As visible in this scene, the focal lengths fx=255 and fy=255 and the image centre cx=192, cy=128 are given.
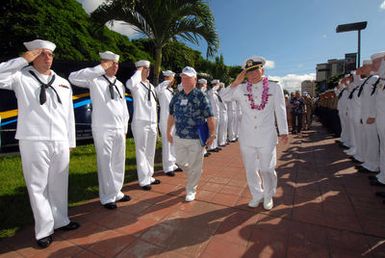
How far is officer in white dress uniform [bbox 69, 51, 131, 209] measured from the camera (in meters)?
3.64

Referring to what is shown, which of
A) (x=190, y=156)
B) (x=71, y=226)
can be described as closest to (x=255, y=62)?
(x=190, y=156)

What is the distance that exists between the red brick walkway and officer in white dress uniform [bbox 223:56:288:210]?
21.3 inches

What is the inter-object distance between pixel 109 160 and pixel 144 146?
0.86 m

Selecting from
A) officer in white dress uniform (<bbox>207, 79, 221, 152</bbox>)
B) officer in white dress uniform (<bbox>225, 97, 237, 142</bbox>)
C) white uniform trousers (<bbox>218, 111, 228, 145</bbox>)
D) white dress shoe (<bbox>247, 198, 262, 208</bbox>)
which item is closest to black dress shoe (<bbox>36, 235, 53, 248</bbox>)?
white dress shoe (<bbox>247, 198, 262, 208</bbox>)

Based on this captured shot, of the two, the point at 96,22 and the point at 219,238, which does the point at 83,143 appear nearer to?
the point at 96,22

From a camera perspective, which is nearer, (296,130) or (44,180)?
(44,180)

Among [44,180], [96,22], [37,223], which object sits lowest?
[37,223]

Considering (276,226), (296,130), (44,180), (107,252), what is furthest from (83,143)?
(296,130)

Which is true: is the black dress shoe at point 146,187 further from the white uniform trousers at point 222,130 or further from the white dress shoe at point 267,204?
the white uniform trousers at point 222,130

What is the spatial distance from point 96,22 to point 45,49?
6.22 metres

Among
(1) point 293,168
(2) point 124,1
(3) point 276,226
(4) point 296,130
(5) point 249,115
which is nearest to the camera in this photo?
(3) point 276,226

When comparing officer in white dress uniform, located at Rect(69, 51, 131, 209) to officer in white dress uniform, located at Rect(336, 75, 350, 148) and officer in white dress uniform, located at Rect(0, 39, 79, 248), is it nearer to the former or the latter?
officer in white dress uniform, located at Rect(0, 39, 79, 248)

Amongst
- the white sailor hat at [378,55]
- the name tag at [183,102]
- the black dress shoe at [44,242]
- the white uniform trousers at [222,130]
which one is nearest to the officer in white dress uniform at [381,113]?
the white sailor hat at [378,55]

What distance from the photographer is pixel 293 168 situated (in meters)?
6.05
